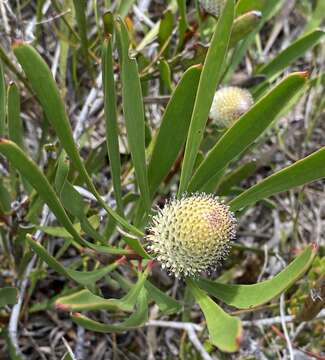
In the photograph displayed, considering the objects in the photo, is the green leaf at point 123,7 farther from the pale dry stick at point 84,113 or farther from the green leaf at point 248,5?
the green leaf at point 248,5

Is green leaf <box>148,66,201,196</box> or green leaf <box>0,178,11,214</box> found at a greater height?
green leaf <box>148,66,201,196</box>

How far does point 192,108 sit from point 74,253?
3.39 feet

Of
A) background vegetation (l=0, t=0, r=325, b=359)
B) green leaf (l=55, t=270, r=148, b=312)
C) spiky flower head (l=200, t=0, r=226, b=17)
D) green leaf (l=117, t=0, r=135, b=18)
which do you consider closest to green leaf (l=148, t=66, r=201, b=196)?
background vegetation (l=0, t=0, r=325, b=359)

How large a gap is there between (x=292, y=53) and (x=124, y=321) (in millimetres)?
1211

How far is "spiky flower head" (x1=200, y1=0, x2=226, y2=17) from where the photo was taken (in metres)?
1.85

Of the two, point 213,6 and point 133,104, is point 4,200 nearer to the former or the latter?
point 133,104

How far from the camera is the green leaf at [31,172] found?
1.01 metres

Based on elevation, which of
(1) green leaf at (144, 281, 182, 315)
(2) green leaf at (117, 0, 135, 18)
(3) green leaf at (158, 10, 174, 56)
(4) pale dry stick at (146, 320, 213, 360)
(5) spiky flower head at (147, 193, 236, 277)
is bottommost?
(4) pale dry stick at (146, 320, 213, 360)

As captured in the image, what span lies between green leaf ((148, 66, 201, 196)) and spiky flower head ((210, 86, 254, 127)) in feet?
1.55

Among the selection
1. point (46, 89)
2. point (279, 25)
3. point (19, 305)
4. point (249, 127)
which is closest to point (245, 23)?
point (249, 127)

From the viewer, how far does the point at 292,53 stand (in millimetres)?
2033

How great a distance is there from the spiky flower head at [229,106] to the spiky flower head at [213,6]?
250 mm

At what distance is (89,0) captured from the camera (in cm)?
254

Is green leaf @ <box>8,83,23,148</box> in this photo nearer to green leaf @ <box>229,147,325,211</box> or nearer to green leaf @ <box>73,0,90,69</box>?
green leaf @ <box>73,0,90,69</box>
